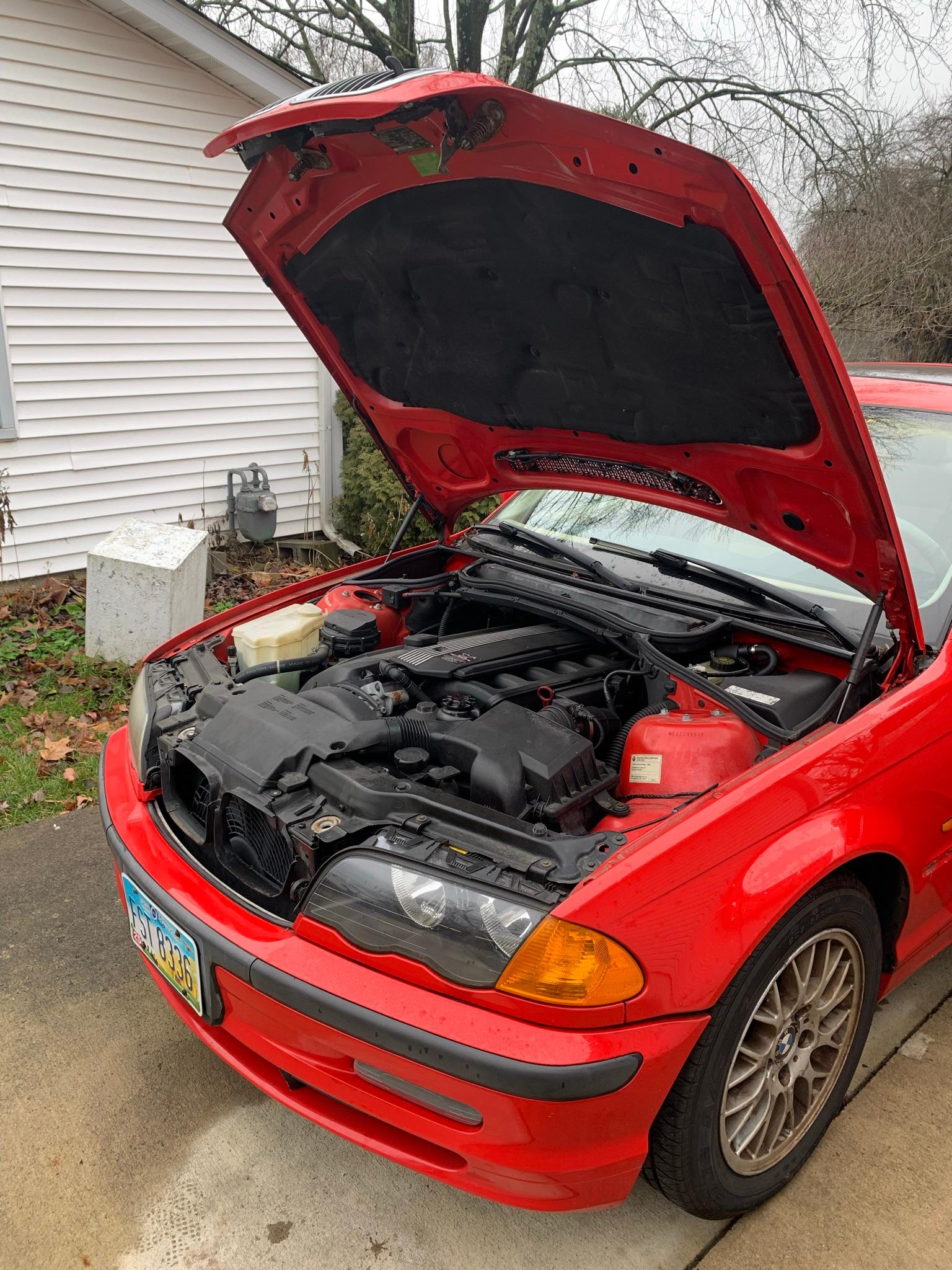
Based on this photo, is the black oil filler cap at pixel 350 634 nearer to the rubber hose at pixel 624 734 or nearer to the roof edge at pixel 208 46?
the rubber hose at pixel 624 734

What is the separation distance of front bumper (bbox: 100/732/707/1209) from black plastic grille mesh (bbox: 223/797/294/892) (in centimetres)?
16

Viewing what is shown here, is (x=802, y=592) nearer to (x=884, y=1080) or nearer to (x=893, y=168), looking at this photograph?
(x=884, y=1080)

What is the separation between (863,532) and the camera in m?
2.13

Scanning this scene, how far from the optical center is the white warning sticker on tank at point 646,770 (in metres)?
2.13

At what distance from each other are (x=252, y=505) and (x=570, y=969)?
6069mm

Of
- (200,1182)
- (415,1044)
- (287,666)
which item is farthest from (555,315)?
(200,1182)

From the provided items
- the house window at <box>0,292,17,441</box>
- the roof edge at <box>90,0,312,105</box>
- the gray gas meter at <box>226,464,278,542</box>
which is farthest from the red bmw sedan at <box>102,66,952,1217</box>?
the roof edge at <box>90,0,312,105</box>

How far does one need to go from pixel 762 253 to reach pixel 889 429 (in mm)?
1349

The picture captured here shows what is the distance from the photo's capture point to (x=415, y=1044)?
158 cm

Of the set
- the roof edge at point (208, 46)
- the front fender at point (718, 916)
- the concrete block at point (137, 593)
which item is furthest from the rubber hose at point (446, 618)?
the roof edge at point (208, 46)

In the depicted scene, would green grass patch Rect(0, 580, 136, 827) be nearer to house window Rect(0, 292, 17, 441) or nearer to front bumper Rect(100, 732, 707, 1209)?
house window Rect(0, 292, 17, 441)

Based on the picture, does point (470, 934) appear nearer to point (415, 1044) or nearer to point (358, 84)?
point (415, 1044)

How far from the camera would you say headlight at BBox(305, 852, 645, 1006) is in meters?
1.56

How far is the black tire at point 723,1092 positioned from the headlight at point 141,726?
5.03 feet
